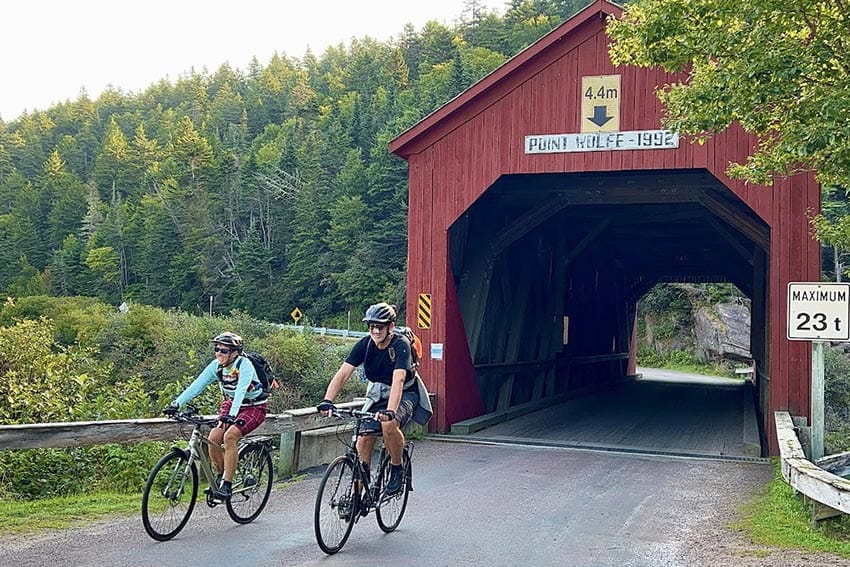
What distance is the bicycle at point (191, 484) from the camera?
20.9ft

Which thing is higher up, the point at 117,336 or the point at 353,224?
the point at 353,224

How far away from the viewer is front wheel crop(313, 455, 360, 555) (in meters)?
6.08

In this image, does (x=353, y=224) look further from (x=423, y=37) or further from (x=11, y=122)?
(x=11, y=122)

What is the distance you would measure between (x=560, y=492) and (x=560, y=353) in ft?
38.4

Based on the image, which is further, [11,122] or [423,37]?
[11,122]

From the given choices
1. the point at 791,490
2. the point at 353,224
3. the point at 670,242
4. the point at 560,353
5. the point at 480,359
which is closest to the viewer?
the point at 791,490

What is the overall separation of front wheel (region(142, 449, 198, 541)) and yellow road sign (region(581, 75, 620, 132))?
8.28 metres

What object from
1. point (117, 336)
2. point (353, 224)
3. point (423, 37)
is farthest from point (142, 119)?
point (117, 336)

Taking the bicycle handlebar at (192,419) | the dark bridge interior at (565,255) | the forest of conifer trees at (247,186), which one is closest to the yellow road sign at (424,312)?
the dark bridge interior at (565,255)

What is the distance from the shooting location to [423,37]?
4405 inches

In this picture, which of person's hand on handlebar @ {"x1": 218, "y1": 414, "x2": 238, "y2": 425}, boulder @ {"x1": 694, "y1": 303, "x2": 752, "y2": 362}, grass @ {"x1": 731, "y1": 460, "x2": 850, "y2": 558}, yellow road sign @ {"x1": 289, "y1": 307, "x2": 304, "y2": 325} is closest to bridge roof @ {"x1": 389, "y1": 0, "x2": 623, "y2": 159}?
grass @ {"x1": 731, "y1": 460, "x2": 850, "y2": 558}

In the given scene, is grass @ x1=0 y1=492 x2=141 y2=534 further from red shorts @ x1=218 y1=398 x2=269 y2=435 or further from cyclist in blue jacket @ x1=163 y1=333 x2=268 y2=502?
red shorts @ x1=218 y1=398 x2=269 y2=435

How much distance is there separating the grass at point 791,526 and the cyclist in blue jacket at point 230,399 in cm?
391

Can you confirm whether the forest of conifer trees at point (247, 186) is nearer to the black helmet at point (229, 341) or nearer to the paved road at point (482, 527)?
the paved road at point (482, 527)
